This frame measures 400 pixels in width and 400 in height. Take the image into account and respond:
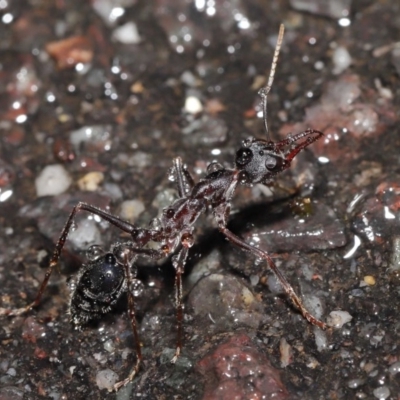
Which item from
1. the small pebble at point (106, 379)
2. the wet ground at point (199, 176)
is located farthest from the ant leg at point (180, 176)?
the small pebble at point (106, 379)

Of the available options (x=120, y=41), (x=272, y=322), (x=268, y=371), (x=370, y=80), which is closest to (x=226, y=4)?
(x=120, y=41)

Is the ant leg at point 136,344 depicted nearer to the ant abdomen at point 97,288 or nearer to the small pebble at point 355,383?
the ant abdomen at point 97,288

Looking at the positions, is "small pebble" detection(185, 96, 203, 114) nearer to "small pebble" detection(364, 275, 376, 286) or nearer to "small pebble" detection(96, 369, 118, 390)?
"small pebble" detection(364, 275, 376, 286)

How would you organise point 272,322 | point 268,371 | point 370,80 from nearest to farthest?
point 268,371 < point 272,322 < point 370,80

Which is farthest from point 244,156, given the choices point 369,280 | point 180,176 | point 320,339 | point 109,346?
point 109,346

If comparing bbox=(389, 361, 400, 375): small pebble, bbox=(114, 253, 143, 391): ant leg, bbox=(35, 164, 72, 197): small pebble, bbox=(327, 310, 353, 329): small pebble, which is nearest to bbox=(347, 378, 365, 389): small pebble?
bbox=(389, 361, 400, 375): small pebble

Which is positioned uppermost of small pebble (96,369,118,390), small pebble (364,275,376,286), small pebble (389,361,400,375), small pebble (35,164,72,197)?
small pebble (35,164,72,197)

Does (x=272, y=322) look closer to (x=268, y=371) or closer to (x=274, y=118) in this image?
(x=268, y=371)

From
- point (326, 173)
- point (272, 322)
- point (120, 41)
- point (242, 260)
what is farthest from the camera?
point (120, 41)
